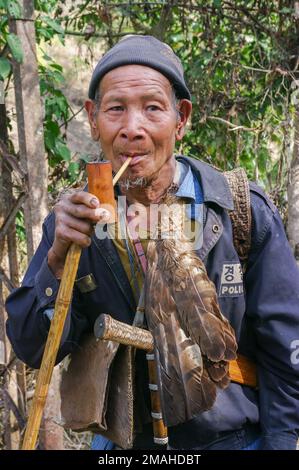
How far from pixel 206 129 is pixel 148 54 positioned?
2276 millimetres

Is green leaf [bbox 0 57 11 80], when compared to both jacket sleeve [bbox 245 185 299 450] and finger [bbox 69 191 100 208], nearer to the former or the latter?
jacket sleeve [bbox 245 185 299 450]

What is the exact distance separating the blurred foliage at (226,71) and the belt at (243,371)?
72.9 inches

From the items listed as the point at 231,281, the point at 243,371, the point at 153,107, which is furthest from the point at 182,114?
the point at 243,371

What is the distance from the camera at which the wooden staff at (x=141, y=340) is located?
68.8 inches

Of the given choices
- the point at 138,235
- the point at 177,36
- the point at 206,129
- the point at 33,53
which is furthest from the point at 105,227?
the point at 177,36

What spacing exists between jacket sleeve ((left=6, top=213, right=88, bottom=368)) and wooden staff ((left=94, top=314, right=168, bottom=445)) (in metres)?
0.25

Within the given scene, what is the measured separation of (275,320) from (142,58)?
87 centimetres

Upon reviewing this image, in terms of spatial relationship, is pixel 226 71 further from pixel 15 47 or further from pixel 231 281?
pixel 231 281

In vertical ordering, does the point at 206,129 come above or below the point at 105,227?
above

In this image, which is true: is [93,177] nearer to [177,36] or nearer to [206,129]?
[206,129]

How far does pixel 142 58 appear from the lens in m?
2.11
